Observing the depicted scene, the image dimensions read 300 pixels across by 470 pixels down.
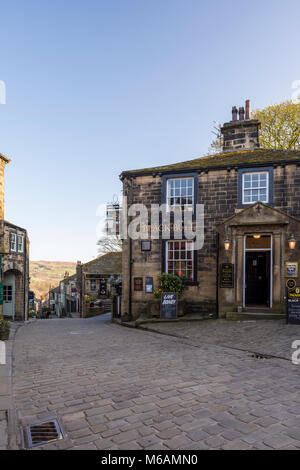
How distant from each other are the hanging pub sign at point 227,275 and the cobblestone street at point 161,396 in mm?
4274

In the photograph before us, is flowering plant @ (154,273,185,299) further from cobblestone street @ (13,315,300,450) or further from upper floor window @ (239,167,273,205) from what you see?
cobblestone street @ (13,315,300,450)

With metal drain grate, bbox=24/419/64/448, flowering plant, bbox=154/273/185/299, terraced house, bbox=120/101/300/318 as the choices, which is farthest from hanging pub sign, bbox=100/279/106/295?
metal drain grate, bbox=24/419/64/448

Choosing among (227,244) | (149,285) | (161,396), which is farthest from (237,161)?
(161,396)

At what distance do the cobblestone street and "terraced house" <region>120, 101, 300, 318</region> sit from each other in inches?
176

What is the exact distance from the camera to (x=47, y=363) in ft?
23.9

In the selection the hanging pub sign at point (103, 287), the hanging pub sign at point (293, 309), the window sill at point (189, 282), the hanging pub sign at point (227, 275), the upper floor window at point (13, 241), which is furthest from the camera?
the hanging pub sign at point (103, 287)

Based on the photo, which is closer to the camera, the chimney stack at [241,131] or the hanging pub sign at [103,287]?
the chimney stack at [241,131]

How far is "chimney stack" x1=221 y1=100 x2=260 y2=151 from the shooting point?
1856cm

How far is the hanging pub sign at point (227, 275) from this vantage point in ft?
43.2

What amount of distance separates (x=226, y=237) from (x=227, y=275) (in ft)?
5.05

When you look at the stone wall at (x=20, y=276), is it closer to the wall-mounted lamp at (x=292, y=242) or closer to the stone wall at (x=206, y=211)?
the stone wall at (x=206, y=211)

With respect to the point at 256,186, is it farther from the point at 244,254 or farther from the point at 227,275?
the point at 227,275

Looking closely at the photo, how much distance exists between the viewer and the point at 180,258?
601 inches

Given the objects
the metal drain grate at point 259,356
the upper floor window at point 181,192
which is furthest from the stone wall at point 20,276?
the metal drain grate at point 259,356
